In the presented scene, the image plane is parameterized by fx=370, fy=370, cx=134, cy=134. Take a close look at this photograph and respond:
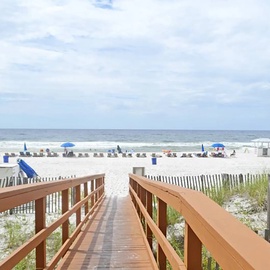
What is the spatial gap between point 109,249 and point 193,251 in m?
3.09

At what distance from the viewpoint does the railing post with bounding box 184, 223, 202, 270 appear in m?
1.90

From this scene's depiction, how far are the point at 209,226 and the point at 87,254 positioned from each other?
3407 mm

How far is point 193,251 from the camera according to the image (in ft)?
6.28

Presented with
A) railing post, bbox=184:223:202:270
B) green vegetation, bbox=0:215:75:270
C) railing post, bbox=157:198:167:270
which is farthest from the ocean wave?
railing post, bbox=184:223:202:270

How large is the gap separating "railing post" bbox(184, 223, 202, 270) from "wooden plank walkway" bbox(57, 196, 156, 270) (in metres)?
2.06

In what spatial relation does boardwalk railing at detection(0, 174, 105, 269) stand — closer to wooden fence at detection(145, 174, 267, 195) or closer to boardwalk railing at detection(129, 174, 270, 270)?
boardwalk railing at detection(129, 174, 270, 270)

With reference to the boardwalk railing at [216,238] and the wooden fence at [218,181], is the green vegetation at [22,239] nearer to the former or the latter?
the boardwalk railing at [216,238]

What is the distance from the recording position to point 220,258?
4.19 feet

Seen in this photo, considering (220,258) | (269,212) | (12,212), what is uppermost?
(220,258)

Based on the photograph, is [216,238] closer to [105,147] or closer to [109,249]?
[109,249]

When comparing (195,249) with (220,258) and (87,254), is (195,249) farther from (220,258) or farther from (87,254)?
(87,254)

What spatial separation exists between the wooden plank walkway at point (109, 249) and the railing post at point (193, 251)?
6.76ft

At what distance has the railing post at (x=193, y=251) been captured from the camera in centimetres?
190

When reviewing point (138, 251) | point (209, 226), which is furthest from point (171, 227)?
point (209, 226)
